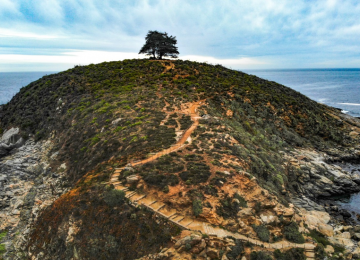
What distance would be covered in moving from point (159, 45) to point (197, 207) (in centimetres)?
4532

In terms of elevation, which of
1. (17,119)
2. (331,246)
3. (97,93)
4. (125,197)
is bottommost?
(331,246)

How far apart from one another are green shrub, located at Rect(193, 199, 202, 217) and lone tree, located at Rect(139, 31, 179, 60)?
146 feet

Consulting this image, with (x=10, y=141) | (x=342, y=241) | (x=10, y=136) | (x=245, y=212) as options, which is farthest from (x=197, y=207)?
(x=10, y=136)

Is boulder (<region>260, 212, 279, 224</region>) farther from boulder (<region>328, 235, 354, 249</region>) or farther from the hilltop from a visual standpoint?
boulder (<region>328, 235, 354, 249</region>)

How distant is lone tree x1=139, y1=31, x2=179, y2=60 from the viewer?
166 feet

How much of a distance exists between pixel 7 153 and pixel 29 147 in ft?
10.1

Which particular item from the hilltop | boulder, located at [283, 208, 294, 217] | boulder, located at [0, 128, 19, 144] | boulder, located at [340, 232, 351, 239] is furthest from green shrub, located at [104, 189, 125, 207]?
boulder, located at [0, 128, 19, 144]

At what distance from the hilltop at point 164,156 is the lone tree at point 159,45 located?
540 centimetres

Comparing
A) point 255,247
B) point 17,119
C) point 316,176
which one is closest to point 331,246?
point 255,247

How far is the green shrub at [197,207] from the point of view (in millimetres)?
13102

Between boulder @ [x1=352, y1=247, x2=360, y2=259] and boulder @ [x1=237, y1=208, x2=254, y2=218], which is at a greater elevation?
boulder @ [x1=237, y1=208, x2=254, y2=218]

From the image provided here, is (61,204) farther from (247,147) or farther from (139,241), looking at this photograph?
(247,147)

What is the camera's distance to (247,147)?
2225 centimetres

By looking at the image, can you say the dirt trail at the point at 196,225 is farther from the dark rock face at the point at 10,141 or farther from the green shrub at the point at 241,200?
the dark rock face at the point at 10,141
